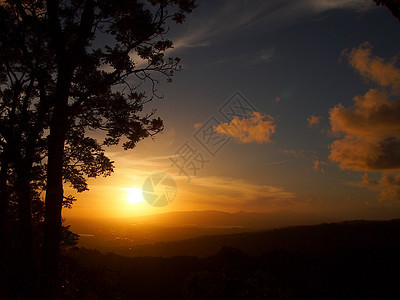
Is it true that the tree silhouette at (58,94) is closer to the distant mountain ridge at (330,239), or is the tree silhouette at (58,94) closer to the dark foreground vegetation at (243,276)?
the dark foreground vegetation at (243,276)

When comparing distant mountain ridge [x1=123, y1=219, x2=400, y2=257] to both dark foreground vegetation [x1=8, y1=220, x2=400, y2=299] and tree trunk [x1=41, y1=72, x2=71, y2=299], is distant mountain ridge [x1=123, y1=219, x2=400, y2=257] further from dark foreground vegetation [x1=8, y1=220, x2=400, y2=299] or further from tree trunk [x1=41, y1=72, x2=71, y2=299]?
tree trunk [x1=41, y1=72, x2=71, y2=299]

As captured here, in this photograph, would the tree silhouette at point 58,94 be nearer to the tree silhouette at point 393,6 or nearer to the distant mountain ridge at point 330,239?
the tree silhouette at point 393,6

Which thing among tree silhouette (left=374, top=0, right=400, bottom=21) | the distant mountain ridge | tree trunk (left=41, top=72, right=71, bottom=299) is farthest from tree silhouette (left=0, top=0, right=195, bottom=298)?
the distant mountain ridge

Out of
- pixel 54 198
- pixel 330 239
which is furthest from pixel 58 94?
pixel 330 239

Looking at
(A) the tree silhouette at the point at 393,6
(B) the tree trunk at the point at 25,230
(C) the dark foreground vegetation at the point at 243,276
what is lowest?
(C) the dark foreground vegetation at the point at 243,276

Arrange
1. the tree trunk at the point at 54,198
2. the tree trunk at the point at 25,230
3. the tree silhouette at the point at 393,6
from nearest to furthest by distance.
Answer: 1. the tree silhouette at the point at 393,6
2. the tree trunk at the point at 54,198
3. the tree trunk at the point at 25,230

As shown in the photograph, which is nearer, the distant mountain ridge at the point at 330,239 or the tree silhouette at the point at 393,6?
the tree silhouette at the point at 393,6

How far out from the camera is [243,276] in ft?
56.7

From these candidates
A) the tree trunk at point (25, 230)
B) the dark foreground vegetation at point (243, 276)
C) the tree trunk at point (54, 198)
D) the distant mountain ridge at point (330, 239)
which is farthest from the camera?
the distant mountain ridge at point (330, 239)

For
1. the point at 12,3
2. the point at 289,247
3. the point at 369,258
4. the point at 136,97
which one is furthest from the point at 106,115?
the point at 289,247

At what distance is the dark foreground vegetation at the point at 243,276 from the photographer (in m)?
11.6

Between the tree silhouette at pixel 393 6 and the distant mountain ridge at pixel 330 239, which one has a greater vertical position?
the tree silhouette at pixel 393 6

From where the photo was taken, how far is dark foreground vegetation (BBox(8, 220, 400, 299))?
1162 centimetres

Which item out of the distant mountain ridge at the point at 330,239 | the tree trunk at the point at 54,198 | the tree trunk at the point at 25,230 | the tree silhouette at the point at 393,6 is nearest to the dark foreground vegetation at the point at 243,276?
the tree trunk at the point at 25,230
